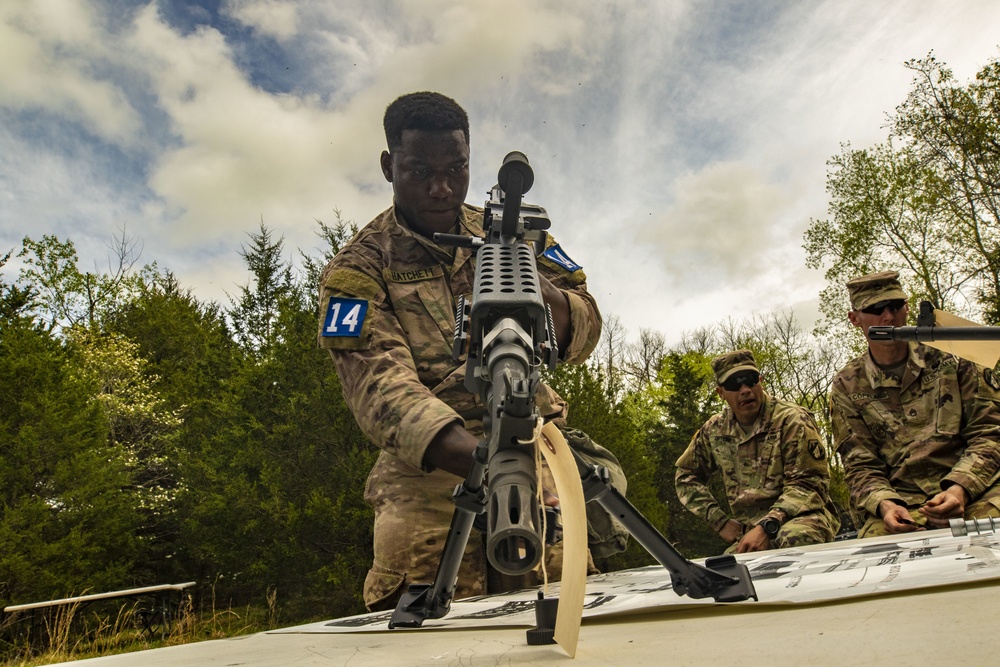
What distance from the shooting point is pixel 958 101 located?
16.1 metres

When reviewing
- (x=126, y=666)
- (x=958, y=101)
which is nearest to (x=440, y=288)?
(x=126, y=666)

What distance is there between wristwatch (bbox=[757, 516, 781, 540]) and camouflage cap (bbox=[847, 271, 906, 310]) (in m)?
A: 1.62

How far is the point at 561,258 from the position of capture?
295cm

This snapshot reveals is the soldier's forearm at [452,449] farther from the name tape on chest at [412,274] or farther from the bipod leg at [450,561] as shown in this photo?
the name tape on chest at [412,274]

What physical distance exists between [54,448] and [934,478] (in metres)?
17.4

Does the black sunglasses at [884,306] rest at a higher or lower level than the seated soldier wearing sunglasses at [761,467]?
higher

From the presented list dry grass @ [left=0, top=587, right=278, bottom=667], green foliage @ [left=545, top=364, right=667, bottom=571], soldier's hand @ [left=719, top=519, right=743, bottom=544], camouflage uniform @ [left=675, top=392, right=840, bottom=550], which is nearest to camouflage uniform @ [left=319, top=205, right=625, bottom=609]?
camouflage uniform @ [left=675, top=392, right=840, bottom=550]

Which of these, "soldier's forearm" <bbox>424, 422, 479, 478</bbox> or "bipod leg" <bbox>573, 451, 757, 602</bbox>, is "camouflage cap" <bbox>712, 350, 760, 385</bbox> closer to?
"soldier's forearm" <bbox>424, 422, 479, 478</bbox>

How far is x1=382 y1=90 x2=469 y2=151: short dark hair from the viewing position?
2818mm

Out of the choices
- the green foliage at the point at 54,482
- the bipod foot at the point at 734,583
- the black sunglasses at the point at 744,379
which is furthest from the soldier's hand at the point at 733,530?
the green foliage at the point at 54,482

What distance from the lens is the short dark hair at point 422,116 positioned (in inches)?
111

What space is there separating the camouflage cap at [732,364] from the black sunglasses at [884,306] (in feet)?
4.95

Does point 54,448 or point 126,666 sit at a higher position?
point 54,448

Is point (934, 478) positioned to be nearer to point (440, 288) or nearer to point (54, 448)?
point (440, 288)
